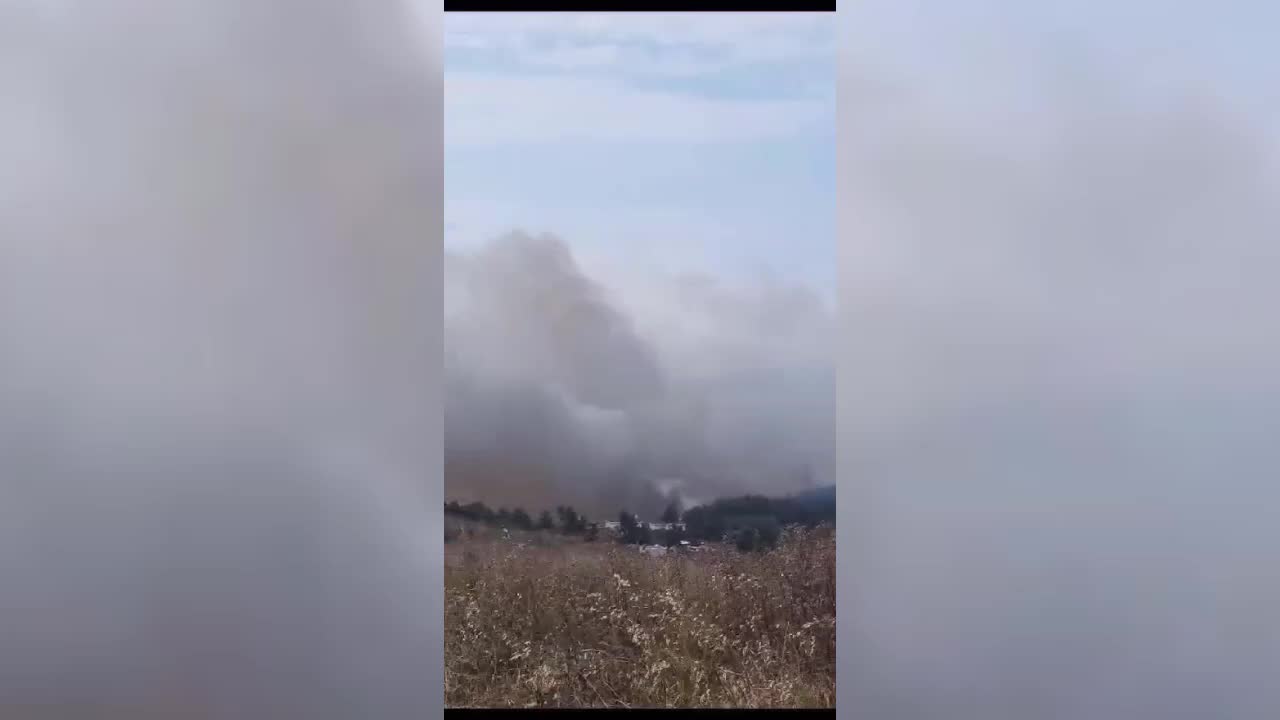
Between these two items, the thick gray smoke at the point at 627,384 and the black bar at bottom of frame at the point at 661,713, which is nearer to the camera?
the black bar at bottom of frame at the point at 661,713

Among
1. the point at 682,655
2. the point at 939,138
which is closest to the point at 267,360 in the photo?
the point at 939,138

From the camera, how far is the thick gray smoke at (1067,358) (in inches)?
68.4

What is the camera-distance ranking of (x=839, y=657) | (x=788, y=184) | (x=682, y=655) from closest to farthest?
(x=839, y=657), (x=682, y=655), (x=788, y=184)

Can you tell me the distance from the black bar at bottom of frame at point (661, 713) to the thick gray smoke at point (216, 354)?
65.0 inches

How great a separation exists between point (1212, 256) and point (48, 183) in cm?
226

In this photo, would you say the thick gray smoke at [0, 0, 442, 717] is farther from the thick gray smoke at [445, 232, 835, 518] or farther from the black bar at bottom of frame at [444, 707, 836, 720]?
the thick gray smoke at [445, 232, 835, 518]

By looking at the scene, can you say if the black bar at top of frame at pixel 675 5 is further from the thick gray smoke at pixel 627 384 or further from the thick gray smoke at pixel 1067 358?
the thick gray smoke at pixel 627 384

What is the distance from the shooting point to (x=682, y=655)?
3895 millimetres

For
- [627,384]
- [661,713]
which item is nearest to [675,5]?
[627,384]

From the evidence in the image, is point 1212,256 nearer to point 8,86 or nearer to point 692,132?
point 8,86

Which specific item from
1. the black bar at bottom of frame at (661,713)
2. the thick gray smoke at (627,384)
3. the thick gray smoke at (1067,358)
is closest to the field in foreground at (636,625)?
the black bar at bottom of frame at (661,713)

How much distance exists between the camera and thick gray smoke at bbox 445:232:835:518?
441 centimetres

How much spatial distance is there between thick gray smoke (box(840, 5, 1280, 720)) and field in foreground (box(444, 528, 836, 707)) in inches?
87.1

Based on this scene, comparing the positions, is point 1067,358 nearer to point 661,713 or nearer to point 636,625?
point 661,713
